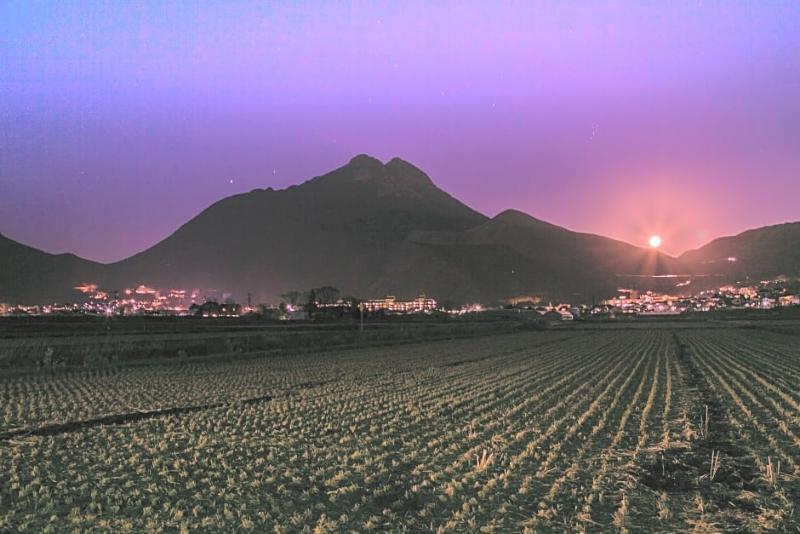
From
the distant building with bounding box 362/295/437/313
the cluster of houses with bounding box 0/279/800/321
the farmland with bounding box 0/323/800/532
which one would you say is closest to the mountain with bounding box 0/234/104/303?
the cluster of houses with bounding box 0/279/800/321

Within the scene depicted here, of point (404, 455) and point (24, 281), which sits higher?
point (24, 281)

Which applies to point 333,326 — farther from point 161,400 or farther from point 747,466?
point 747,466

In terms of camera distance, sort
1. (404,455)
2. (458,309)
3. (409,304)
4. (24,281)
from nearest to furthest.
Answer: (404,455)
(409,304)
(458,309)
(24,281)

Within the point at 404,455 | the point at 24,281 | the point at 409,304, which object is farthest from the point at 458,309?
the point at 404,455

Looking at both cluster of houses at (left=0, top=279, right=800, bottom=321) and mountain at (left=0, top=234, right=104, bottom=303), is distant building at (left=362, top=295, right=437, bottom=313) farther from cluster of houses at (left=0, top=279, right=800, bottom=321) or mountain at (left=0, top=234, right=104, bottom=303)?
mountain at (left=0, top=234, right=104, bottom=303)

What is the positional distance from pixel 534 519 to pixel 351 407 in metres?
9.99

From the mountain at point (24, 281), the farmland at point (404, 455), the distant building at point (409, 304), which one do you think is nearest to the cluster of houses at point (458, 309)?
the distant building at point (409, 304)

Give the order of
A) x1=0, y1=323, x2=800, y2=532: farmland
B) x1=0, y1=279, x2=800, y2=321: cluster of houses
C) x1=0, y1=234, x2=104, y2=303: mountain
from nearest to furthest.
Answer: x1=0, y1=323, x2=800, y2=532: farmland
x1=0, y1=279, x2=800, y2=321: cluster of houses
x1=0, y1=234, x2=104, y2=303: mountain

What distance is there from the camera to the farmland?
8016 millimetres

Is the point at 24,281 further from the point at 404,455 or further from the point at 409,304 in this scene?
the point at 404,455

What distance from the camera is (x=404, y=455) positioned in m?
11.3

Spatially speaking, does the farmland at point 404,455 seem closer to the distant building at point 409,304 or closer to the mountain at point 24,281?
→ the distant building at point 409,304

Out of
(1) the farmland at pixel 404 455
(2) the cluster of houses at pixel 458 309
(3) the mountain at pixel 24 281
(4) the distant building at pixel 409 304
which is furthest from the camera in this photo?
(3) the mountain at pixel 24 281

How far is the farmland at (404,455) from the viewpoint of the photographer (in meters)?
8.02
